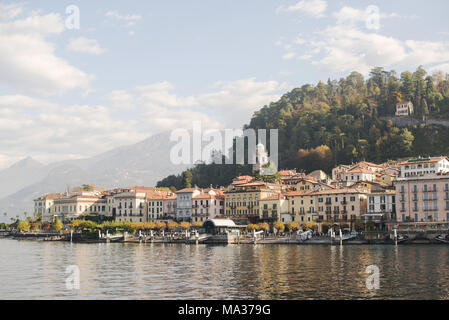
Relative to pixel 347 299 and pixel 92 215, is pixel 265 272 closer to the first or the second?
pixel 347 299

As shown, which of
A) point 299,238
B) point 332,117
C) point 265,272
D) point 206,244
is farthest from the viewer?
point 332,117

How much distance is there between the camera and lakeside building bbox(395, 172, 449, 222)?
95.3 meters

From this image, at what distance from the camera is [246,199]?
124 meters

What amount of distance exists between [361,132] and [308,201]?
63668mm

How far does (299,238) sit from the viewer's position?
316 feet

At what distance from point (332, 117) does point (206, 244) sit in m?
89.7

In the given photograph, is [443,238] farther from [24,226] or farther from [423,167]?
[24,226]

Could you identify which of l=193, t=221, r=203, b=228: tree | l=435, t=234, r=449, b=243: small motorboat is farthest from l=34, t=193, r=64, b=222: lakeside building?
l=435, t=234, r=449, b=243: small motorboat

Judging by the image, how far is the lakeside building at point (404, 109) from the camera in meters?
172

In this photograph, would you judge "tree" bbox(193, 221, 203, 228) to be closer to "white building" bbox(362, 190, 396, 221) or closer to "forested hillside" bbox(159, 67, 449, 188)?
"white building" bbox(362, 190, 396, 221)

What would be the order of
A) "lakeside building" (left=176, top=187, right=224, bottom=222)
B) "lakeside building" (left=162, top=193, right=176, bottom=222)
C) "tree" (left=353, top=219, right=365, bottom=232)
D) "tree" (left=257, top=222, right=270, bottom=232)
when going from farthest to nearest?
"lakeside building" (left=162, top=193, right=176, bottom=222), "lakeside building" (left=176, top=187, right=224, bottom=222), "tree" (left=257, top=222, right=270, bottom=232), "tree" (left=353, top=219, right=365, bottom=232)

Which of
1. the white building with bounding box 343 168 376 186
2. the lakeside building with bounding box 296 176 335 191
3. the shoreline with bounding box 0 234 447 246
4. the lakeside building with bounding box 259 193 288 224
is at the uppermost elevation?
the white building with bounding box 343 168 376 186

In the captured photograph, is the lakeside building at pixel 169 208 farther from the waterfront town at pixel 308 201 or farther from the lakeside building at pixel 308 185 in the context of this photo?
the lakeside building at pixel 308 185
